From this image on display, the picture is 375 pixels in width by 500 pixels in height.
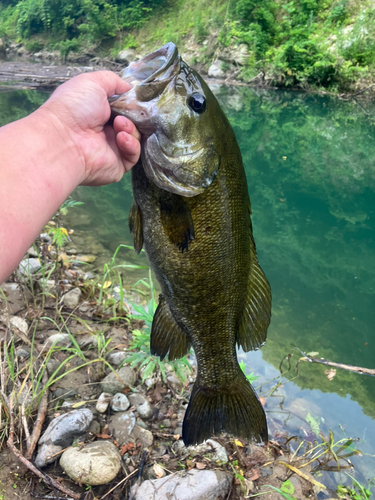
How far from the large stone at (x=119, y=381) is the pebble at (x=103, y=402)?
6 cm

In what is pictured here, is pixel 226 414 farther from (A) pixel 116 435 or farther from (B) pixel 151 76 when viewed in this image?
(B) pixel 151 76

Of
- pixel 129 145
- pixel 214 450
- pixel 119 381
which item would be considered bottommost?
pixel 214 450

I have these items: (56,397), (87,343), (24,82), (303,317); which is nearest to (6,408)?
(56,397)

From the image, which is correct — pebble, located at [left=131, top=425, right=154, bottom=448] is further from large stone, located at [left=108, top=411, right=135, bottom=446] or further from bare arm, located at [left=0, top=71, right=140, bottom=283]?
bare arm, located at [left=0, top=71, right=140, bottom=283]

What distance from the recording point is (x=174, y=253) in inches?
67.2

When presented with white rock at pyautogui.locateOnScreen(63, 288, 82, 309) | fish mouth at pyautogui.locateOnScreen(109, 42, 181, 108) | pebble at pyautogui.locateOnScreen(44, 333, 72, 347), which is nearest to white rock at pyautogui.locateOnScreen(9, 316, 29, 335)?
pebble at pyautogui.locateOnScreen(44, 333, 72, 347)

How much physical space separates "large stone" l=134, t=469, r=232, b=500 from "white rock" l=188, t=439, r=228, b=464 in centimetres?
14

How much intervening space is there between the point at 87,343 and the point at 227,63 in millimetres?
28169

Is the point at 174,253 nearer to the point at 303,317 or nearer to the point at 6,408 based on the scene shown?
the point at 6,408

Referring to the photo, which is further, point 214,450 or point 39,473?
point 214,450

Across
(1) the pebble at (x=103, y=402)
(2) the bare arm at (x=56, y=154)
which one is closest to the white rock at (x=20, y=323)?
(1) the pebble at (x=103, y=402)

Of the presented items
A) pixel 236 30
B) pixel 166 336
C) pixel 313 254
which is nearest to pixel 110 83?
pixel 166 336

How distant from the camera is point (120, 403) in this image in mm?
2543

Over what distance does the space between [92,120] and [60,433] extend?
71.5 inches
